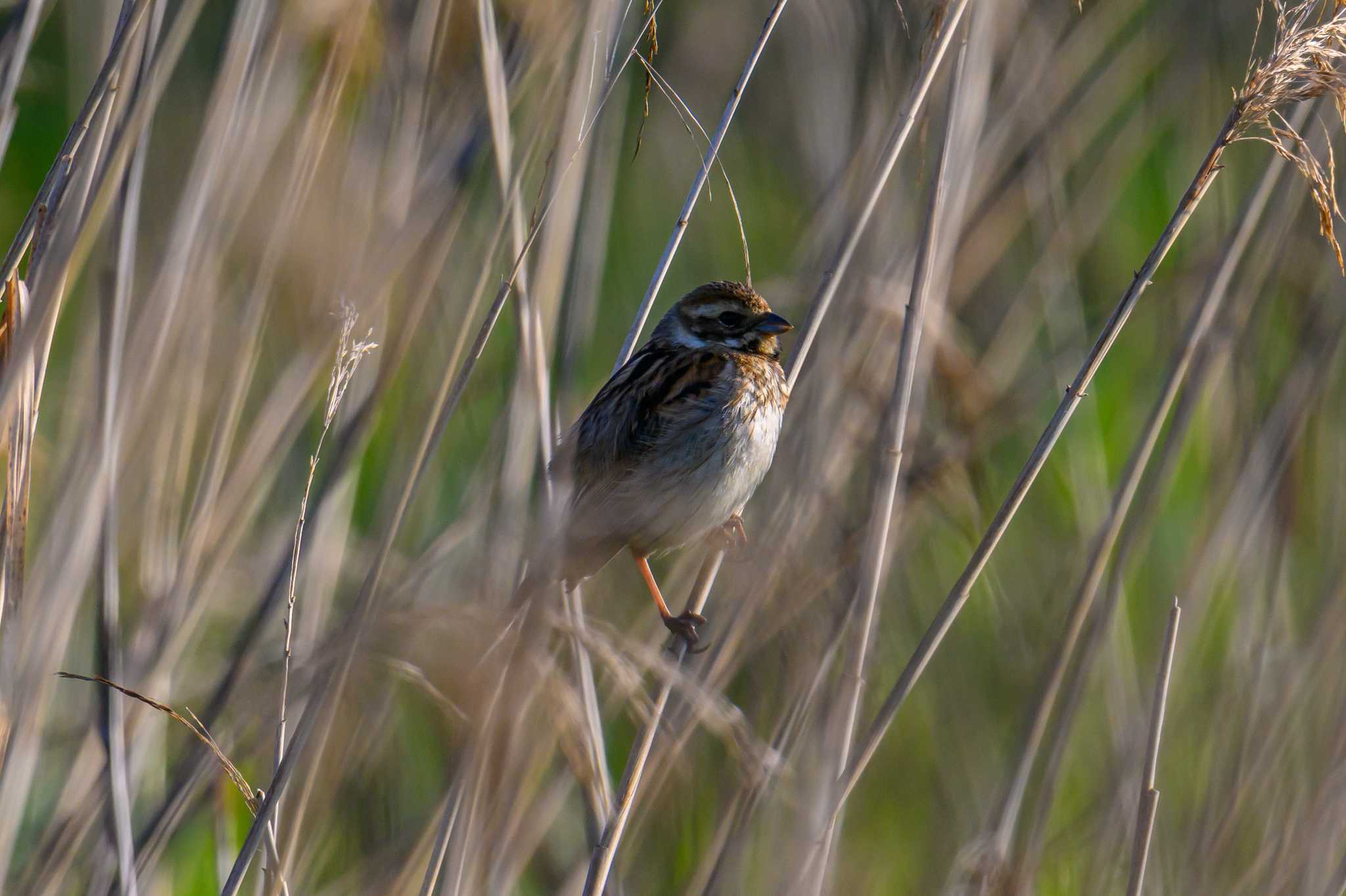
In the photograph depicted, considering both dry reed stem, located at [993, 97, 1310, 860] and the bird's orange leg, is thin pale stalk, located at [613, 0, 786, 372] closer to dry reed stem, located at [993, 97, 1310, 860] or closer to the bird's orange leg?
the bird's orange leg

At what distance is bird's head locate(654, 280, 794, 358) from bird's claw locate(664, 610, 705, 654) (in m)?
0.67

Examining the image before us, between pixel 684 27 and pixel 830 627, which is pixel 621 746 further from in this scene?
pixel 684 27

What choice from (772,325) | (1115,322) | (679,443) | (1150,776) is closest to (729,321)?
(772,325)

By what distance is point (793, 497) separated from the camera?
2.33 metres

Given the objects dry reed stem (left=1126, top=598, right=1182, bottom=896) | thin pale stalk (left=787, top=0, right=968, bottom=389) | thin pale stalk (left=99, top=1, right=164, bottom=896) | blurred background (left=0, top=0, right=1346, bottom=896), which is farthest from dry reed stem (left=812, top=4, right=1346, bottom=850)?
thin pale stalk (left=99, top=1, right=164, bottom=896)

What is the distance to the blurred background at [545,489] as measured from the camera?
2201 mm

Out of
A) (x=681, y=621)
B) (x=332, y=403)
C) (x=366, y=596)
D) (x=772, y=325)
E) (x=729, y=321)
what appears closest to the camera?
(x=332, y=403)

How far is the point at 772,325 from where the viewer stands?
2896 mm

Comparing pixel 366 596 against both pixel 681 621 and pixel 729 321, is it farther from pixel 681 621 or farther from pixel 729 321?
pixel 729 321

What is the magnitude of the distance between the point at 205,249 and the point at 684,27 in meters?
2.60

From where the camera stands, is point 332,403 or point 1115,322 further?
point 1115,322

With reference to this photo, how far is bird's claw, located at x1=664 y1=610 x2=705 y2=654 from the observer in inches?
103

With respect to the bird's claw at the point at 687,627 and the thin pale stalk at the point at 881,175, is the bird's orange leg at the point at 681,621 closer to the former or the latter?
the bird's claw at the point at 687,627

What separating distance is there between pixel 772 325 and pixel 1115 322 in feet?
3.14
